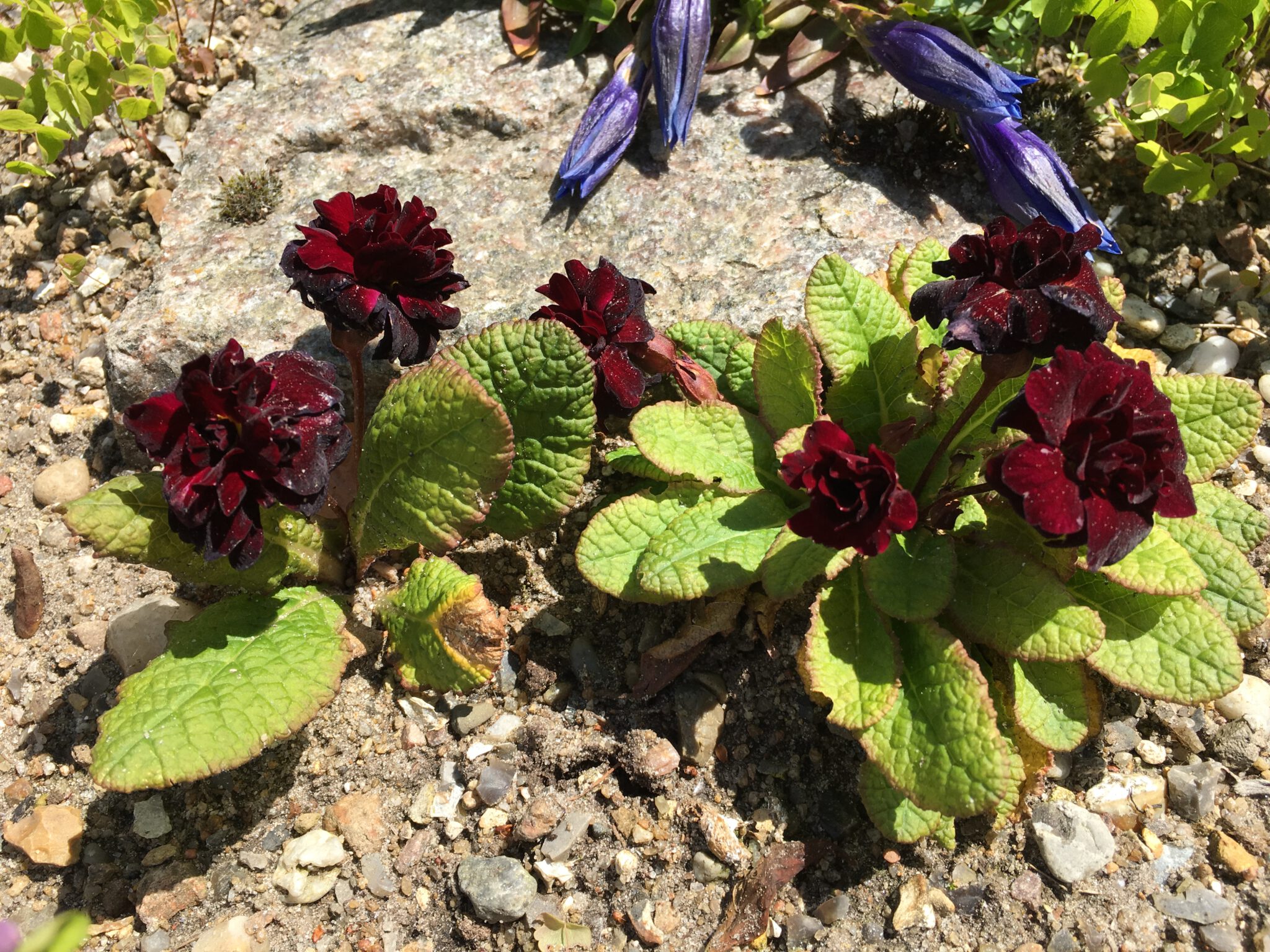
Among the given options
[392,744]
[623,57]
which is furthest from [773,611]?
[623,57]

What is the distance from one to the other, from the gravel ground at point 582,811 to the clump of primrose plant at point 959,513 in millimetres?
200

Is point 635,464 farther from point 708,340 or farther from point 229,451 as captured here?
point 229,451

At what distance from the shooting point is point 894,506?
2.15 metres

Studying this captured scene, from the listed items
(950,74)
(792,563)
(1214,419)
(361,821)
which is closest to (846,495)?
(792,563)

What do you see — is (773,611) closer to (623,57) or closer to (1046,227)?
(1046,227)

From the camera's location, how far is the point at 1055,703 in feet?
8.52

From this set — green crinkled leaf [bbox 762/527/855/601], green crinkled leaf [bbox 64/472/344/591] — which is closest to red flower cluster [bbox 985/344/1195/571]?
green crinkled leaf [bbox 762/527/855/601]

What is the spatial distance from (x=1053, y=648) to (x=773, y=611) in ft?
2.57

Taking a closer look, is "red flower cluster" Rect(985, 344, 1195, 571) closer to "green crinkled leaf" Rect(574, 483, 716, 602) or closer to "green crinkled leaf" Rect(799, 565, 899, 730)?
"green crinkled leaf" Rect(799, 565, 899, 730)

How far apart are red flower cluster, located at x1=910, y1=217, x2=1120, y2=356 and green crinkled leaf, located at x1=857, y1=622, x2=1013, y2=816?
743 millimetres

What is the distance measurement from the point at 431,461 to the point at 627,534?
0.57m

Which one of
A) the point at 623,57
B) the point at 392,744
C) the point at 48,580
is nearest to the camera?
the point at 392,744

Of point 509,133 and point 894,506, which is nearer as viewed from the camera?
point 894,506

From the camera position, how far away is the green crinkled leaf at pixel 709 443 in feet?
9.11
